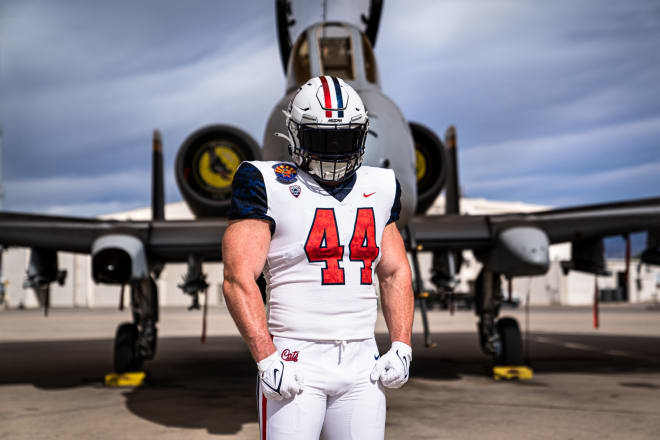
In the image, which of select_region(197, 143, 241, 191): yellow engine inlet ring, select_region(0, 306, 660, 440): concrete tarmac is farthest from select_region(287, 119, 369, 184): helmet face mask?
select_region(197, 143, 241, 191): yellow engine inlet ring

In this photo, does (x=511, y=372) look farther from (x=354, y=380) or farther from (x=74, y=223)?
(x=354, y=380)

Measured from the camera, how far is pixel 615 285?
56438 millimetres

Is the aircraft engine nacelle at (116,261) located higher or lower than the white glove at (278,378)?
higher

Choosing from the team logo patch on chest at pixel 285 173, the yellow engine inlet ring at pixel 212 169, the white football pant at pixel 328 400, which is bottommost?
the white football pant at pixel 328 400

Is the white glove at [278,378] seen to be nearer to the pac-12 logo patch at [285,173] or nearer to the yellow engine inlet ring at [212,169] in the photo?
the pac-12 logo patch at [285,173]

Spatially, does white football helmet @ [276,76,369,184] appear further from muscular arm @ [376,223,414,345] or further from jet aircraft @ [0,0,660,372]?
jet aircraft @ [0,0,660,372]

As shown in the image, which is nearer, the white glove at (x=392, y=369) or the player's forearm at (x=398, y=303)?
the white glove at (x=392, y=369)

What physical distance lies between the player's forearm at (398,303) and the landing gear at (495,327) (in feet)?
20.2

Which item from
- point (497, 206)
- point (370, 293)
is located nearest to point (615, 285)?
point (497, 206)

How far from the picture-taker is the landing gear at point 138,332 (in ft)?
25.9

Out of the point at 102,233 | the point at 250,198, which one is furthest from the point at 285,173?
the point at 102,233

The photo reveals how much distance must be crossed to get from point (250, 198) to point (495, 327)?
687 centimetres

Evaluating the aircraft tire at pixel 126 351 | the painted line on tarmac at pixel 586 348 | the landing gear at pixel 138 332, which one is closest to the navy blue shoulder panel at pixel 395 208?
the landing gear at pixel 138 332

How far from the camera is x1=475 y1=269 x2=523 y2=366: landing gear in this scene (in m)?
8.16
